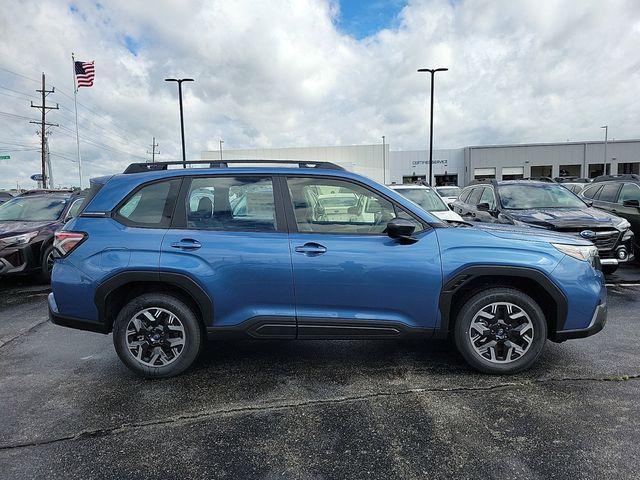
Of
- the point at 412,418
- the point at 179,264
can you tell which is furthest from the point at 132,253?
the point at 412,418

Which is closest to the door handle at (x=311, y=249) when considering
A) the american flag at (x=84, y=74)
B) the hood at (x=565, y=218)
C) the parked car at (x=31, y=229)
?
the hood at (x=565, y=218)

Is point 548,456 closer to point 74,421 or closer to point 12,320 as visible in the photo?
point 74,421

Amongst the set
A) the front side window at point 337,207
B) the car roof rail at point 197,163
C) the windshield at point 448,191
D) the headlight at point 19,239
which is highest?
the windshield at point 448,191

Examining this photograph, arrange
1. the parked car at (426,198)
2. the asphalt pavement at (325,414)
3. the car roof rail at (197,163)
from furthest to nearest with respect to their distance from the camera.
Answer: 1. the parked car at (426,198)
2. the car roof rail at (197,163)
3. the asphalt pavement at (325,414)

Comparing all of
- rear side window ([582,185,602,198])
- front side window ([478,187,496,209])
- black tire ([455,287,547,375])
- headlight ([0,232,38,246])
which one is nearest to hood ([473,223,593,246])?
black tire ([455,287,547,375])

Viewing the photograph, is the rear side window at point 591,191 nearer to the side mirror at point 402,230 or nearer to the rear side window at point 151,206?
the side mirror at point 402,230

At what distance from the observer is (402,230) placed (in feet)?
11.4

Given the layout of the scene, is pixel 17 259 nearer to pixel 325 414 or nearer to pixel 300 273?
pixel 300 273

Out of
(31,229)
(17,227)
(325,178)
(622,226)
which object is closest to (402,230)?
(325,178)

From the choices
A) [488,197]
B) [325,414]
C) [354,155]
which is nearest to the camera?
[325,414]

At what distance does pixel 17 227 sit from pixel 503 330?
7881 millimetres

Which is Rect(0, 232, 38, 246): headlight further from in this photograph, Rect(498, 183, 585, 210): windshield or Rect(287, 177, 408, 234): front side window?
Rect(498, 183, 585, 210): windshield

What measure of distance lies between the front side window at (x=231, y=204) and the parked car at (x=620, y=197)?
7.82 metres

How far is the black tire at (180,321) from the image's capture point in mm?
3668
